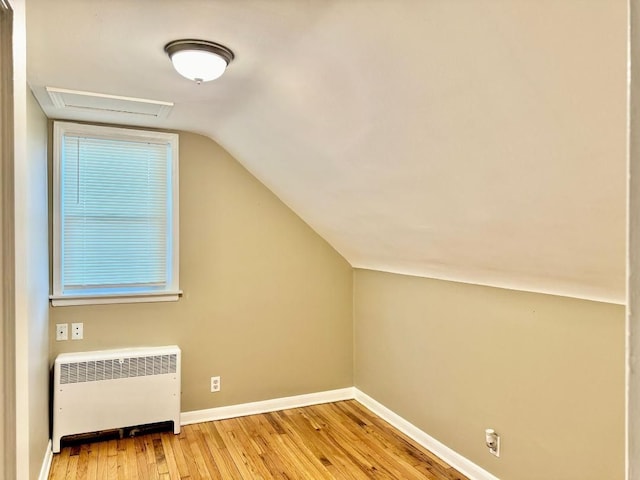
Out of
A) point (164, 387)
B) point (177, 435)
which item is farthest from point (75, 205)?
point (177, 435)

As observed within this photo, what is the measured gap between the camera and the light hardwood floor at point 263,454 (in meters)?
2.72

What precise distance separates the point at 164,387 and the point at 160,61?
87.1 inches

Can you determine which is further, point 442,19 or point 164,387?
point 164,387

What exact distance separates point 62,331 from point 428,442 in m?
2.58

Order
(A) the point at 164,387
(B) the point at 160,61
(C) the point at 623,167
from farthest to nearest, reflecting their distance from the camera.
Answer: (A) the point at 164,387
(B) the point at 160,61
(C) the point at 623,167

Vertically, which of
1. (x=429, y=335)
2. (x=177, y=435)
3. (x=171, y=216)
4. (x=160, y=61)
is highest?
(x=160, y=61)

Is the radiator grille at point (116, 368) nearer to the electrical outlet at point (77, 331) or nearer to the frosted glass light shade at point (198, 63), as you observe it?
the electrical outlet at point (77, 331)

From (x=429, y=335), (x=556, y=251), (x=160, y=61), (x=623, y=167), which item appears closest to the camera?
(x=623, y=167)

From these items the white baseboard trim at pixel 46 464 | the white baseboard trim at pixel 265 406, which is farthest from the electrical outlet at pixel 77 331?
the white baseboard trim at pixel 265 406

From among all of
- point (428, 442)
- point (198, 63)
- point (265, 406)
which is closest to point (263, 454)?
point (265, 406)

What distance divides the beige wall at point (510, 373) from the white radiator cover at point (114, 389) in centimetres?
162

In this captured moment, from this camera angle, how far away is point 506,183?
1.75 meters

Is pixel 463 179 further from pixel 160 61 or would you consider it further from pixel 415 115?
pixel 160 61

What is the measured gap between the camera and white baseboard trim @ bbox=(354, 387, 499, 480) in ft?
8.61
